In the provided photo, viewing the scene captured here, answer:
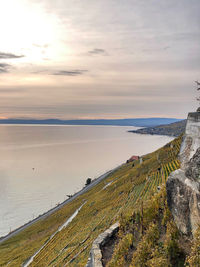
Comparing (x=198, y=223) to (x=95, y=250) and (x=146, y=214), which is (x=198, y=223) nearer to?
(x=146, y=214)

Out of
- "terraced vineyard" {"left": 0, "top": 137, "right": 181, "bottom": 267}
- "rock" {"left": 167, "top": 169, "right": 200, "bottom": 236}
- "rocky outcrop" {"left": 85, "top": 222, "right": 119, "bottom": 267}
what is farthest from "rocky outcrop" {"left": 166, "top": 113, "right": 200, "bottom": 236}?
"terraced vineyard" {"left": 0, "top": 137, "right": 181, "bottom": 267}

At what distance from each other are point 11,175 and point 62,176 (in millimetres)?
30610

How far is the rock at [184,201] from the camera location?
11.1 m

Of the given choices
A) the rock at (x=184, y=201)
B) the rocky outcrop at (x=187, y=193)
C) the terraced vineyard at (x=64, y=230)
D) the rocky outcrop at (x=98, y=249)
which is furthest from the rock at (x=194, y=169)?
the terraced vineyard at (x=64, y=230)

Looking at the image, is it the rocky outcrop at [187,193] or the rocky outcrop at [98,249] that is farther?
the rocky outcrop at [98,249]

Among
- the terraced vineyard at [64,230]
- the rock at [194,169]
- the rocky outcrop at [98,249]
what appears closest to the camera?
the rock at [194,169]

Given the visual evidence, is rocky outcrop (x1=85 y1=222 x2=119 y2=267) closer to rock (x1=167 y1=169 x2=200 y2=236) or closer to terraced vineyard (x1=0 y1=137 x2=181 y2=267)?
rock (x1=167 y1=169 x2=200 y2=236)

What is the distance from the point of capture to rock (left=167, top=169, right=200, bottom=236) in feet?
36.4

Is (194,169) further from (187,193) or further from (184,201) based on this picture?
(184,201)

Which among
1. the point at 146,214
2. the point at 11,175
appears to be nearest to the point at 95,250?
the point at 146,214

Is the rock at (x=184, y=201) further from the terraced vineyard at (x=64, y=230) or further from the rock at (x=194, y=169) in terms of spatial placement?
the terraced vineyard at (x=64, y=230)

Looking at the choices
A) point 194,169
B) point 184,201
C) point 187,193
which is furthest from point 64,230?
point 194,169

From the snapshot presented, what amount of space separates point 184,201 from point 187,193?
603 millimetres

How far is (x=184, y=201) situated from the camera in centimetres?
1206
